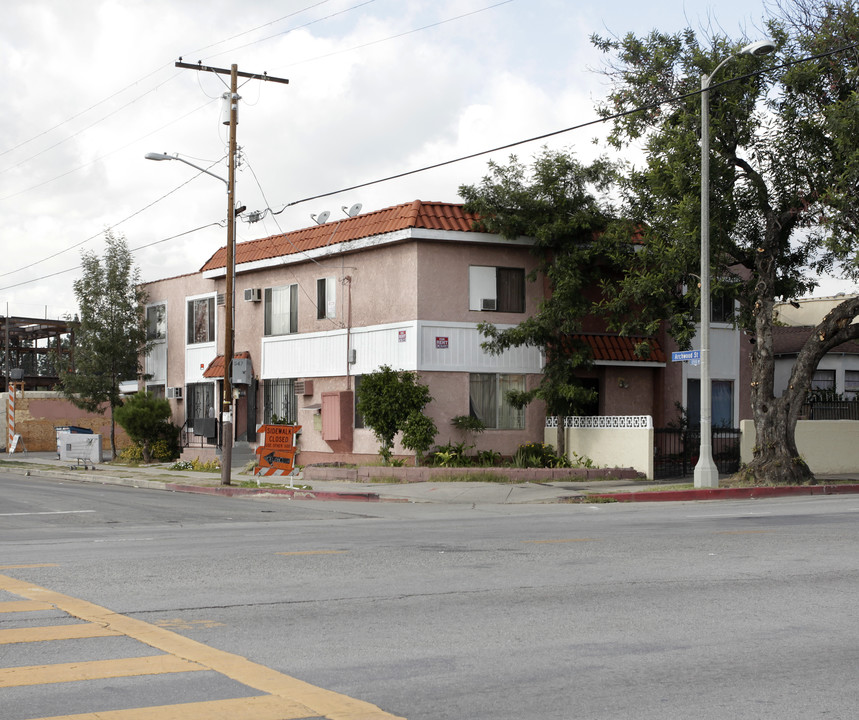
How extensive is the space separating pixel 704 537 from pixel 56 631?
872 centimetres

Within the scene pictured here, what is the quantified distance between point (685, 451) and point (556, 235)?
6568mm

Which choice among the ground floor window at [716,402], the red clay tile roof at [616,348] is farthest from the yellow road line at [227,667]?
the ground floor window at [716,402]

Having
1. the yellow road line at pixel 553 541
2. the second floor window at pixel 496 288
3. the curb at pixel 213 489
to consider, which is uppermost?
the second floor window at pixel 496 288

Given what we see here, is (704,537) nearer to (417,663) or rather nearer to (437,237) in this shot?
(417,663)

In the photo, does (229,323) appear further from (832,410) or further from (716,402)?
(832,410)

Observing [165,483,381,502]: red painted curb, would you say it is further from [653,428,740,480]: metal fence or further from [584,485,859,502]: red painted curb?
[653,428,740,480]: metal fence

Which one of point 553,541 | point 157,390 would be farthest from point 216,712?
point 157,390

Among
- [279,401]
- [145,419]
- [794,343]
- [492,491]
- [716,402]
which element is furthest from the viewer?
[794,343]

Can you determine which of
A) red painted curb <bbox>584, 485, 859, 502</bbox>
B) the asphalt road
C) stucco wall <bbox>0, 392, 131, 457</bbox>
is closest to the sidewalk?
red painted curb <bbox>584, 485, 859, 502</bbox>

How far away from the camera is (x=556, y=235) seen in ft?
86.3

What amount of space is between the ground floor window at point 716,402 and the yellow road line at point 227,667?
80.6 ft

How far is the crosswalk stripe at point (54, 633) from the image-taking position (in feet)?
24.8

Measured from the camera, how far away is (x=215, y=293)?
3650 cm

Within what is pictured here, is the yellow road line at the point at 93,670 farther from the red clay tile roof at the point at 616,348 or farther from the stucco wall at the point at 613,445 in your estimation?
the red clay tile roof at the point at 616,348
